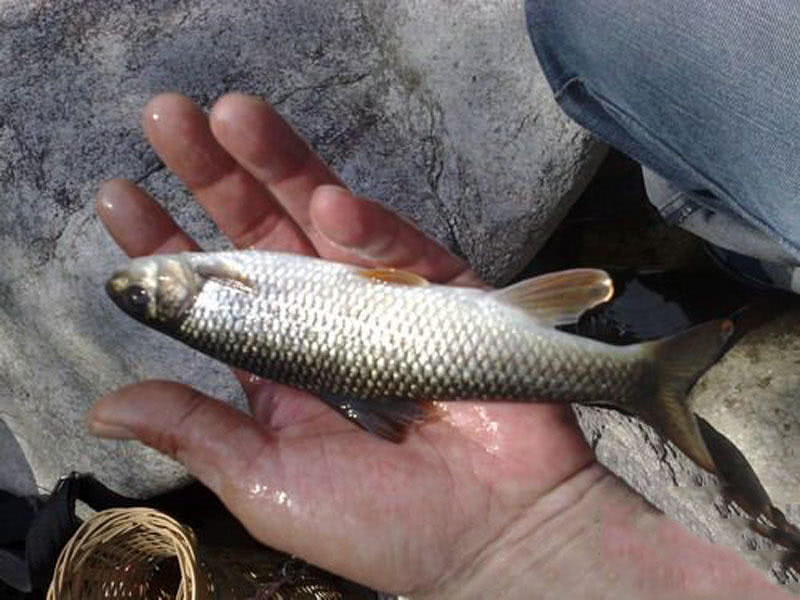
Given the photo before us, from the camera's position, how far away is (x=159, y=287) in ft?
7.75

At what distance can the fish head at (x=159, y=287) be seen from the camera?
2.37 metres

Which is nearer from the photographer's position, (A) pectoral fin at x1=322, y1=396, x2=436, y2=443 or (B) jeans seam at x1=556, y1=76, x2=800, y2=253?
(A) pectoral fin at x1=322, y1=396, x2=436, y2=443

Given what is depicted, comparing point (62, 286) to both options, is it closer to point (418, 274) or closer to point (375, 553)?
point (418, 274)

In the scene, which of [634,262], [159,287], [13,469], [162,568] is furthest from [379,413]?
[13,469]

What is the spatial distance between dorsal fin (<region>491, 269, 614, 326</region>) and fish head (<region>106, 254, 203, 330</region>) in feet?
2.60

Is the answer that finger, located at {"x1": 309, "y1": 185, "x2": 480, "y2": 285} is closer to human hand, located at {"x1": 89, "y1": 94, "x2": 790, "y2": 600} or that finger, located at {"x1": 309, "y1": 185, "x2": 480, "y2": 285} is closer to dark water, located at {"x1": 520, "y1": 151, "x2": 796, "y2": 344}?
human hand, located at {"x1": 89, "y1": 94, "x2": 790, "y2": 600}

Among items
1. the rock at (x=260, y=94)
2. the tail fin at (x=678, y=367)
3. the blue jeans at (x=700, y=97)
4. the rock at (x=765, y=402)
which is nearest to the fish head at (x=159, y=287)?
the rock at (x=260, y=94)

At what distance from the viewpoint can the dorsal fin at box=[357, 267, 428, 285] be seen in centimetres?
232

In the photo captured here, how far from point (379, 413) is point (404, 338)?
0.20m

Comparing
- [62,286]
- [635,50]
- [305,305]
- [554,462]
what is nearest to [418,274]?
[305,305]

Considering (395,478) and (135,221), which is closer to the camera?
(395,478)

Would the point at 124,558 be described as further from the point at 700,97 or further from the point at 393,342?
the point at 700,97

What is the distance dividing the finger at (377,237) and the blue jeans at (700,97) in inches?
25.7

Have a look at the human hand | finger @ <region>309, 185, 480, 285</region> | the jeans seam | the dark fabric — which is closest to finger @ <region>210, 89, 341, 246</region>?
the human hand
